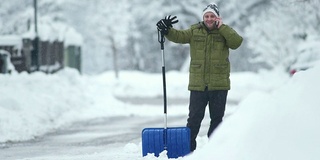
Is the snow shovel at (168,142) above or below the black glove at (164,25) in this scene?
below

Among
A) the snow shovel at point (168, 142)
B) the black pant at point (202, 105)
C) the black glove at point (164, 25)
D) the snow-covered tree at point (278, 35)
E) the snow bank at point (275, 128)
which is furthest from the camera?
the snow-covered tree at point (278, 35)

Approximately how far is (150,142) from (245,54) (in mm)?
43279

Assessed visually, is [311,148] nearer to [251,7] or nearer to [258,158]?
[258,158]

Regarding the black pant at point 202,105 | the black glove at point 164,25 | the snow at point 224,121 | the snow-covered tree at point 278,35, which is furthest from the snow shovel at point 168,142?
the snow-covered tree at point 278,35

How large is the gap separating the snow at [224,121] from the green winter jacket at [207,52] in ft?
2.43

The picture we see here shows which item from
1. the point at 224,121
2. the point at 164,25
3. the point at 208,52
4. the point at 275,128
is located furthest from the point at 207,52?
the point at 275,128

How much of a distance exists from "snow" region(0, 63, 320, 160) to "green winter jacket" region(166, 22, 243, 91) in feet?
2.43

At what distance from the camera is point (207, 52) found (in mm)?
8391

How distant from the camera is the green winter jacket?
27.5 feet

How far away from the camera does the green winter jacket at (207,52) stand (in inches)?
330

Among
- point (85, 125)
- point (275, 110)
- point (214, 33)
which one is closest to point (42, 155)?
point (214, 33)

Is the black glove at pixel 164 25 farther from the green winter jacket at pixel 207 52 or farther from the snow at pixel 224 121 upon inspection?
the snow at pixel 224 121

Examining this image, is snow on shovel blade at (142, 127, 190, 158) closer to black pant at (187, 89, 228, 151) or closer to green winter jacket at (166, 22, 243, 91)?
black pant at (187, 89, 228, 151)

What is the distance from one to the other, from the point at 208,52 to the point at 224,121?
1.66 meters
